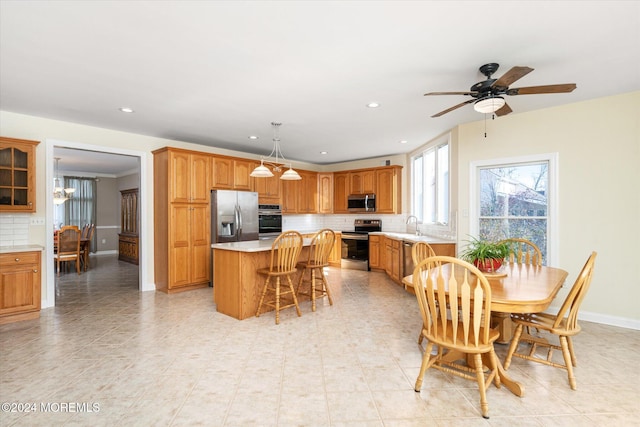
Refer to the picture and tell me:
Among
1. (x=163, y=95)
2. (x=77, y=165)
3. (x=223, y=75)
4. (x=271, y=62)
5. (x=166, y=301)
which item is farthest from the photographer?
(x=77, y=165)

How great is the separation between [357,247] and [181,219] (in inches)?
141

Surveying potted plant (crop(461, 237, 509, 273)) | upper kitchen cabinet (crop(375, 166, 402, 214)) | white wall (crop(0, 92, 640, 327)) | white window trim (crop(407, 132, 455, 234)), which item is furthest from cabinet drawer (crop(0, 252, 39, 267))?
upper kitchen cabinet (crop(375, 166, 402, 214))

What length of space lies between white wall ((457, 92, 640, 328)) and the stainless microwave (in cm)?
323

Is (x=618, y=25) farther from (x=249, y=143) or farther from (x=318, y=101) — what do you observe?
(x=249, y=143)

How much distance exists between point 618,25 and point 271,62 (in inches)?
99.3

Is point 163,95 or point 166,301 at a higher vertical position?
point 163,95

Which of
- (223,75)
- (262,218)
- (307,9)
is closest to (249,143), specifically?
(262,218)

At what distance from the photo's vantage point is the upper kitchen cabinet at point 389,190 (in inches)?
263

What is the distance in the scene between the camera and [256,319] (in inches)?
148

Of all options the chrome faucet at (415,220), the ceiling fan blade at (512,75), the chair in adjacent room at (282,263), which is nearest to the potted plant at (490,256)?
the ceiling fan blade at (512,75)

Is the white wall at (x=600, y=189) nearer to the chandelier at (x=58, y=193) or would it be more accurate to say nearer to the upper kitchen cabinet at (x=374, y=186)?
the upper kitchen cabinet at (x=374, y=186)

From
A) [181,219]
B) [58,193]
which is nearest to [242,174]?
[181,219]

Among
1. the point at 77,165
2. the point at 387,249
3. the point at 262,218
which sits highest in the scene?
the point at 77,165

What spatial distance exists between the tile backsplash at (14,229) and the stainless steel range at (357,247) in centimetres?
526
